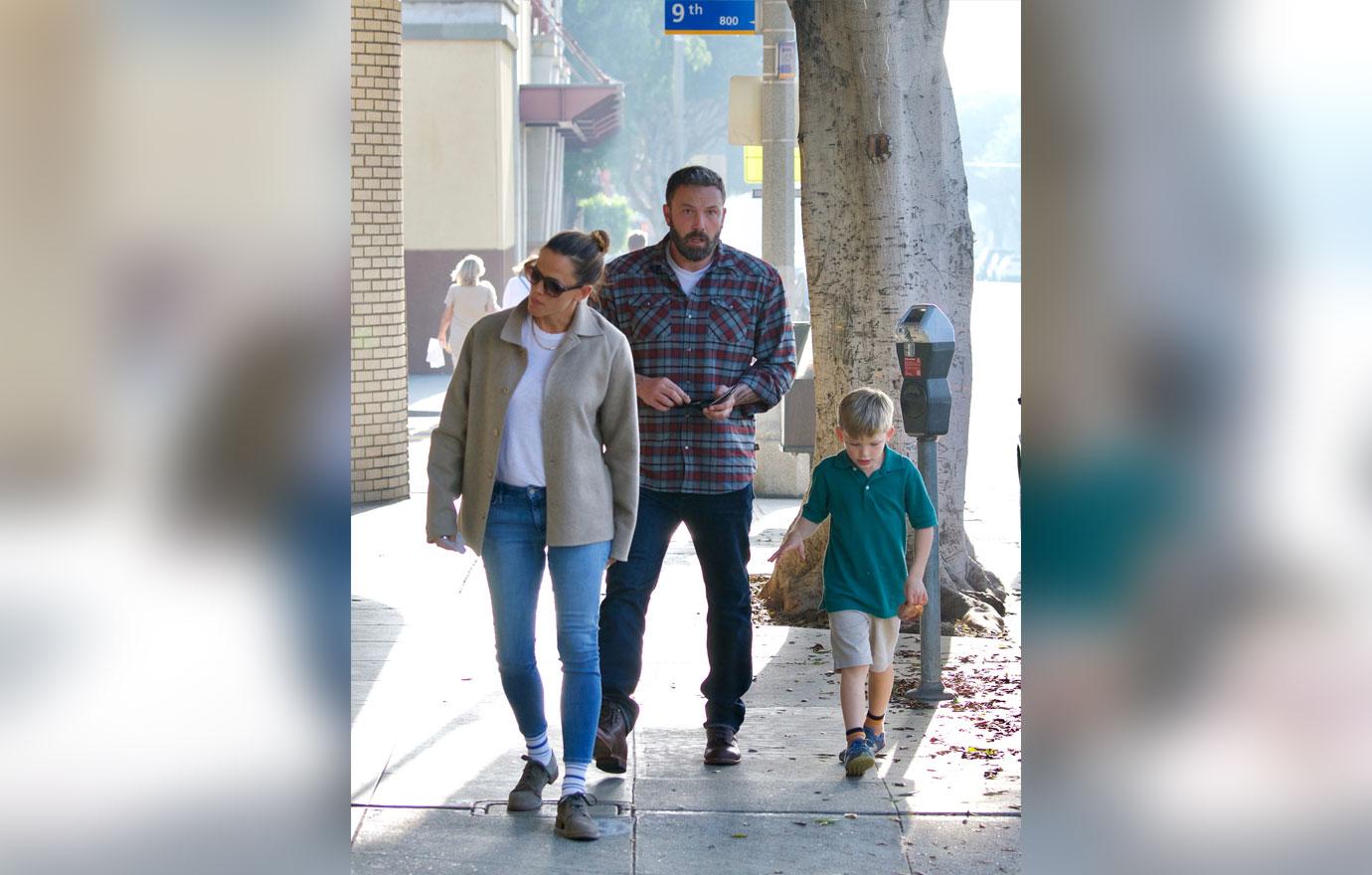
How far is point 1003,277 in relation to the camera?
9894 centimetres

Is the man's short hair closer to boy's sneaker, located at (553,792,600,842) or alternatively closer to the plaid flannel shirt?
the plaid flannel shirt

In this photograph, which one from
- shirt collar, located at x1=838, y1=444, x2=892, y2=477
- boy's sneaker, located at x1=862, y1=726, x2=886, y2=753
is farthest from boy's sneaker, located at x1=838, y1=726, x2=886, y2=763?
shirt collar, located at x1=838, y1=444, x2=892, y2=477

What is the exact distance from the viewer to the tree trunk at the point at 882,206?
7844 millimetres

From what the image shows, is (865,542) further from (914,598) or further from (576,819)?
(576,819)

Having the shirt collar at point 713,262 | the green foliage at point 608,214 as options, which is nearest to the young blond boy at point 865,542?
the shirt collar at point 713,262

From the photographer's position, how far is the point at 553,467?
5035 mm

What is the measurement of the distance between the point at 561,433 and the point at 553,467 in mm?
105

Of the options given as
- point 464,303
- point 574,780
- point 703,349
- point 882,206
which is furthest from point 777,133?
point 574,780

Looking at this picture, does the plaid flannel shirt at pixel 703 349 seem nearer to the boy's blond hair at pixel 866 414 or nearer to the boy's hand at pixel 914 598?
the boy's blond hair at pixel 866 414

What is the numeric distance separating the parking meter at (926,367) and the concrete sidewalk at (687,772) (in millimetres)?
1158

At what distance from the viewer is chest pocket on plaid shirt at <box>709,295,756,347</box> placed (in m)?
5.79
